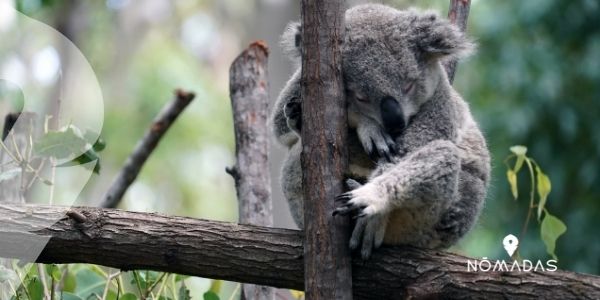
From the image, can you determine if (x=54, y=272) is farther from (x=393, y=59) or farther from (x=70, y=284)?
(x=393, y=59)

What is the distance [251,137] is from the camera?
401 cm

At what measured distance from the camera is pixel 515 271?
279 centimetres

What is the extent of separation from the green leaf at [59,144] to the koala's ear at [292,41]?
0.96 meters

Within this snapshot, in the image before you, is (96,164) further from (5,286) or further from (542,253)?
(542,253)

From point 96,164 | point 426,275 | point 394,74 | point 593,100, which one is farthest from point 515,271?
point 593,100

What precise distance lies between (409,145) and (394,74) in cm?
27

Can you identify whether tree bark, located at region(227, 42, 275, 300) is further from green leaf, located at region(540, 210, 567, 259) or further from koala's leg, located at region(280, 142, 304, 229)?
green leaf, located at region(540, 210, 567, 259)

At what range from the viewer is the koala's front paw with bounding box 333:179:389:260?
2.64 meters

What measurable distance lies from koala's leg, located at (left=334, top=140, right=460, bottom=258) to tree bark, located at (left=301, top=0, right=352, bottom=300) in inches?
3.0

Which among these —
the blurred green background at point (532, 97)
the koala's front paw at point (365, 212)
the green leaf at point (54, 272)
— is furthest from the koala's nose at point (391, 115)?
the blurred green background at point (532, 97)

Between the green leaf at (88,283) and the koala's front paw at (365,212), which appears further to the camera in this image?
the green leaf at (88,283)

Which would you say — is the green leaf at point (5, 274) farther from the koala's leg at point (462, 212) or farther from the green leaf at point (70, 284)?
the koala's leg at point (462, 212)

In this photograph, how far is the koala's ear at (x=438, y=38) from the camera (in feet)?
10.6

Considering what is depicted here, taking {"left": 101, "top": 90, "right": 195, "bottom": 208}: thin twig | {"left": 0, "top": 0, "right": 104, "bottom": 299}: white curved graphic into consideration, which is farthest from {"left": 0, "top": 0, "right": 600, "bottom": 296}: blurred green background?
{"left": 0, "top": 0, "right": 104, "bottom": 299}: white curved graphic
